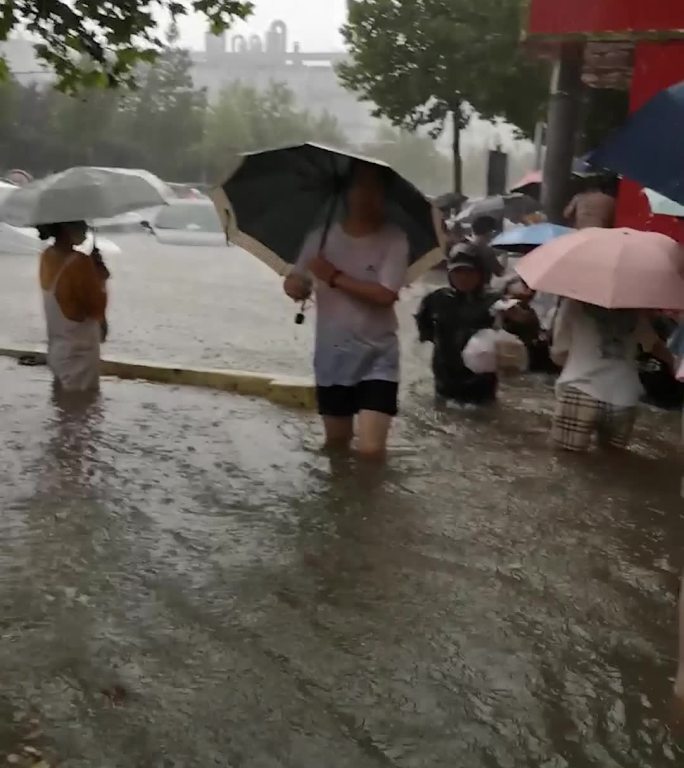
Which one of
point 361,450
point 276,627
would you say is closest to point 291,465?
point 361,450

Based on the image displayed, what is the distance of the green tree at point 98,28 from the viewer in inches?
228

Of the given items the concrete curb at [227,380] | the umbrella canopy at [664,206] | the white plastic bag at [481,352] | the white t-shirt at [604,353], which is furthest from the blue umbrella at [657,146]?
the concrete curb at [227,380]

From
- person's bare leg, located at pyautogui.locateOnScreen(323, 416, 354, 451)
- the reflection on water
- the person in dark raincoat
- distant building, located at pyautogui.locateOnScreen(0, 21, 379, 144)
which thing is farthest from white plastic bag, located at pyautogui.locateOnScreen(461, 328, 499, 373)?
distant building, located at pyautogui.locateOnScreen(0, 21, 379, 144)

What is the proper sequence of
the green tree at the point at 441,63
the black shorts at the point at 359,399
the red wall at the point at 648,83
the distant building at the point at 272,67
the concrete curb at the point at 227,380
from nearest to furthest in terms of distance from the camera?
1. the black shorts at the point at 359,399
2. the concrete curb at the point at 227,380
3. the red wall at the point at 648,83
4. the green tree at the point at 441,63
5. the distant building at the point at 272,67

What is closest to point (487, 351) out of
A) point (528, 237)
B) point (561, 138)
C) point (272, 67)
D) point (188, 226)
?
point (528, 237)

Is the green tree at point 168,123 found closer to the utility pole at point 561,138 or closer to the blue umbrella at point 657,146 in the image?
the utility pole at point 561,138

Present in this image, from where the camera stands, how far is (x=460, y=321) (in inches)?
309

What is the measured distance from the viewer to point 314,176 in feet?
20.0

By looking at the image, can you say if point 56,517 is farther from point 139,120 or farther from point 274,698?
point 139,120

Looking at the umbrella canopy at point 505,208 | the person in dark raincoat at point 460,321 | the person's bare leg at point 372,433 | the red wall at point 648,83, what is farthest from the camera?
the umbrella canopy at point 505,208

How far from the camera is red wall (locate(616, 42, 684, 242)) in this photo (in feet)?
33.3

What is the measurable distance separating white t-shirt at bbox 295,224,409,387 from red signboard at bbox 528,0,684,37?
5457mm

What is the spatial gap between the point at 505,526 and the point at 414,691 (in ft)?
5.96

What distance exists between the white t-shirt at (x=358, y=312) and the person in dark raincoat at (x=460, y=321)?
188cm
